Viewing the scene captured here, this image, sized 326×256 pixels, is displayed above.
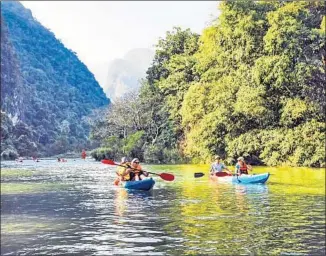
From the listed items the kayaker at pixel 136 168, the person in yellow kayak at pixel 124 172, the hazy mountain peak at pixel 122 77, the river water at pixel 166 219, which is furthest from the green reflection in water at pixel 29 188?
the hazy mountain peak at pixel 122 77

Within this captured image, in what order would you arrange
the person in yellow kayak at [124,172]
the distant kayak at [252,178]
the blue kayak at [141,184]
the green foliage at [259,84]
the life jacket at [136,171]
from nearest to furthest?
1. the blue kayak at [141,184]
2. the person in yellow kayak at [124,172]
3. the life jacket at [136,171]
4. the distant kayak at [252,178]
5. the green foliage at [259,84]

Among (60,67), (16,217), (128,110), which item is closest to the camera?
(16,217)

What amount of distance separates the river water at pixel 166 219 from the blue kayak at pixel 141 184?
0.14 meters

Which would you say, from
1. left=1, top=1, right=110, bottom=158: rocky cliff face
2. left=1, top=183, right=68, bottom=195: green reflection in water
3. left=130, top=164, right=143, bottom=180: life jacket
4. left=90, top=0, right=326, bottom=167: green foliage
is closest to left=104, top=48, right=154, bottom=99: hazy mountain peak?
left=1, top=1, right=110, bottom=158: rocky cliff face

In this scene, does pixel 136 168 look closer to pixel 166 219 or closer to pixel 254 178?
pixel 254 178

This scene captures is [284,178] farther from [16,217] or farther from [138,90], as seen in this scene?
[16,217]

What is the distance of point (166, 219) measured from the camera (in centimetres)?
614

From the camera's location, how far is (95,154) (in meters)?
8.13

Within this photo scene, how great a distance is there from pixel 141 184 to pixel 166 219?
2991mm

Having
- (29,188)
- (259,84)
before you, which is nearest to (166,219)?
(29,188)

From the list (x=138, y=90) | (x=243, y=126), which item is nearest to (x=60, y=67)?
(x=138, y=90)

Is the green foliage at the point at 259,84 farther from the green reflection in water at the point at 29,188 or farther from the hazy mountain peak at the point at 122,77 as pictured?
the hazy mountain peak at the point at 122,77

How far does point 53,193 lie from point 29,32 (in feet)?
18.7

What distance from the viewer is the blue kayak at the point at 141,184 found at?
29.7ft
